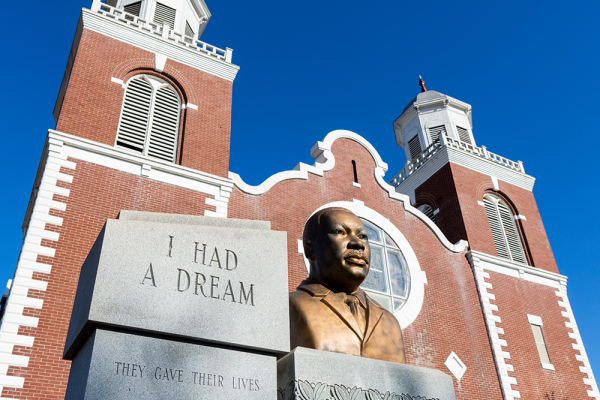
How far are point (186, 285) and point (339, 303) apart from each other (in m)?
1.85

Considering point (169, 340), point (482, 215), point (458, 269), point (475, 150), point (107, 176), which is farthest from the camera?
point (475, 150)

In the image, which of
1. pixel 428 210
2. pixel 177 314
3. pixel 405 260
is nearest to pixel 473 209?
pixel 428 210

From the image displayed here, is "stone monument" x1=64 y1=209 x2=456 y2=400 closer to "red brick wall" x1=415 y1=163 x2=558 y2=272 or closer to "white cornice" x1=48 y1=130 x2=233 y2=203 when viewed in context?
"white cornice" x1=48 y1=130 x2=233 y2=203

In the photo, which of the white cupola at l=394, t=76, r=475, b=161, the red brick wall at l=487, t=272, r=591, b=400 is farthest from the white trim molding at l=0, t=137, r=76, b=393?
the white cupola at l=394, t=76, r=475, b=161

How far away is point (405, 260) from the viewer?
1889 centimetres

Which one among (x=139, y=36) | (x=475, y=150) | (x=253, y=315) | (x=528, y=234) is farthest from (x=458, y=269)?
(x=253, y=315)

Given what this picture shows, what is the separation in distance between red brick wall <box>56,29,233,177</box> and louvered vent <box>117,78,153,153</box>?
34 cm

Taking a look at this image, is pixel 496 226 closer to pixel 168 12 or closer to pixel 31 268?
pixel 168 12

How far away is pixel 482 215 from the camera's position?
22.7 meters

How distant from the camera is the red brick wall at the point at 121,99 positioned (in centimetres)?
1502

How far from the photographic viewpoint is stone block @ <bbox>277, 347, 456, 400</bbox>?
12.9 feet

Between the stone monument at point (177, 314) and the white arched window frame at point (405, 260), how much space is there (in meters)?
13.6

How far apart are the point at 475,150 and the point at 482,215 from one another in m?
4.30

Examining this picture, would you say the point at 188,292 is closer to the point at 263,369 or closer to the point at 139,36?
the point at 263,369
